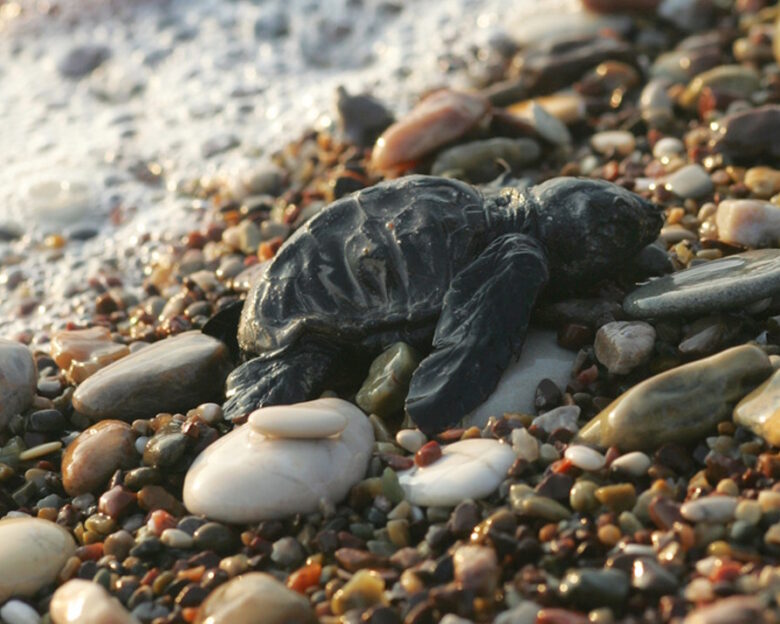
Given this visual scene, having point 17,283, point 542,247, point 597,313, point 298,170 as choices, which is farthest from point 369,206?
point 17,283

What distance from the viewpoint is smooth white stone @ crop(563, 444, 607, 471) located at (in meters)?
3.22

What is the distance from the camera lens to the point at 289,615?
2.88m

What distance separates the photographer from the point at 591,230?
394cm

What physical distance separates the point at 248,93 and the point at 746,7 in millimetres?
3251

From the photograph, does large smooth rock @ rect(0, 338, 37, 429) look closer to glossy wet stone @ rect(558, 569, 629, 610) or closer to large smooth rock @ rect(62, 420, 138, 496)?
large smooth rock @ rect(62, 420, 138, 496)

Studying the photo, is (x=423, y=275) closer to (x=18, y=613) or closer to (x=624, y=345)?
(x=624, y=345)

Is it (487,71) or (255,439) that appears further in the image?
(487,71)

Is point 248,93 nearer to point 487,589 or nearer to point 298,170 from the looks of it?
point 298,170

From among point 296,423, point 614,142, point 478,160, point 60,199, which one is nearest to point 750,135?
point 614,142

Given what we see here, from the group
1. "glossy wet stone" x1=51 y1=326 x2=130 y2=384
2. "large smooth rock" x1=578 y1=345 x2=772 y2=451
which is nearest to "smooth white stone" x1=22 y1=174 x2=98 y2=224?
"glossy wet stone" x1=51 y1=326 x2=130 y2=384

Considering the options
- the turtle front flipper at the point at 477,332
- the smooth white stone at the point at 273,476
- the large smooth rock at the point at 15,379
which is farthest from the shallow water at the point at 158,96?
the turtle front flipper at the point at 477,332

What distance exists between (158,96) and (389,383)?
4634mm

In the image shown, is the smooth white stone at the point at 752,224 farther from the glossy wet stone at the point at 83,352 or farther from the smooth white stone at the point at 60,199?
the smooth white stone at the point at 60,199

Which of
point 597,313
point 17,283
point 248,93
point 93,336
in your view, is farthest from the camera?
point 248,93
